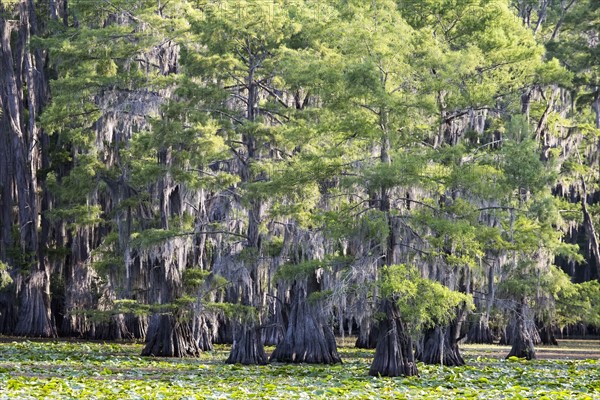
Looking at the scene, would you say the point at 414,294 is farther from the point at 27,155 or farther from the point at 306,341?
the point at 27,155

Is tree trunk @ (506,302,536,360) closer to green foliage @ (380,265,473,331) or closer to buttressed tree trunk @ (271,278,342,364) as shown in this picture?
buttressed tree trunk @ (271,278,342,364)

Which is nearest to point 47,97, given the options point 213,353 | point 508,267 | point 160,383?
point 213,353

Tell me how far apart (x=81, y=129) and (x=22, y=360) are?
8.63 m

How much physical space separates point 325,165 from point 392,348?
345 centimetres

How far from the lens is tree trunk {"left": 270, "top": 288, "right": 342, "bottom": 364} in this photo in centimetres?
2217

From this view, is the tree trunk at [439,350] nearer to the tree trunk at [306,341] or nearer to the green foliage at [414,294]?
the tree trunk at [306,341]

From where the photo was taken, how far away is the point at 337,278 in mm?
18469

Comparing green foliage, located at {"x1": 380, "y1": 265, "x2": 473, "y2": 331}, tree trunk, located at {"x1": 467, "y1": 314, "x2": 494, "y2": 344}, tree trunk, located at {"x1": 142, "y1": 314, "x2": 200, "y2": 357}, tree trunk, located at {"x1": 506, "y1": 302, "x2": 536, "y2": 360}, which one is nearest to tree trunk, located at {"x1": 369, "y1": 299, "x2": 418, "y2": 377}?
green foliage, located at {"x1": 380, "y1": 265, "x2": 473, "y2": 331}

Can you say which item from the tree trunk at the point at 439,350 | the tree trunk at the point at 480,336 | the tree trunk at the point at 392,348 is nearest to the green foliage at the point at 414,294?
the tree trunk at the point at 392,348

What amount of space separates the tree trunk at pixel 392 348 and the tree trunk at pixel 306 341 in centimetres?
379

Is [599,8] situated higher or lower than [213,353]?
higher

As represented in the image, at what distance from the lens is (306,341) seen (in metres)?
22.3

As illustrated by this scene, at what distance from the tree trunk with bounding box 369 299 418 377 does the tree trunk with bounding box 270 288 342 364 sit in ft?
12.4

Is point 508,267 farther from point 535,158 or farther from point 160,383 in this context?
point 160,383
